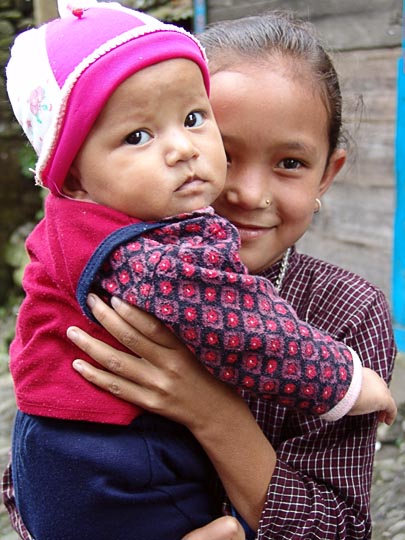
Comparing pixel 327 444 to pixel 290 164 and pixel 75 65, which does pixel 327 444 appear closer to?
pixel 290 164

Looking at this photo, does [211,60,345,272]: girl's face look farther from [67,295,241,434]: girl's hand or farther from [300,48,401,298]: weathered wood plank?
[300,48,401,298]: weathered wood plank

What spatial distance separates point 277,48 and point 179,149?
529 millimetres

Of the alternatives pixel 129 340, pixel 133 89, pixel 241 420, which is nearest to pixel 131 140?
pixel 133 89

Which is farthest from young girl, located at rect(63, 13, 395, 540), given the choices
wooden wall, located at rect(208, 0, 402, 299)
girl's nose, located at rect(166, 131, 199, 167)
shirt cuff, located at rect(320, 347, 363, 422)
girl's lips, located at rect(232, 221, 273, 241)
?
wooden wall, located at rect(208, 0, 402, 299)

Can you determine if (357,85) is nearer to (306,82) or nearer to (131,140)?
(306,82)

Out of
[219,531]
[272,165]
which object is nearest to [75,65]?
[272,165]

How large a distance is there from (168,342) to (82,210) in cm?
32

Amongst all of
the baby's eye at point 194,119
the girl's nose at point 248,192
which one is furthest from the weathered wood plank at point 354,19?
the baby's eye at point 194,119

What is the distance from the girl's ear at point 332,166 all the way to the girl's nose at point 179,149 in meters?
0.63

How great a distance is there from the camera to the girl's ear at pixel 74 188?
152 cm

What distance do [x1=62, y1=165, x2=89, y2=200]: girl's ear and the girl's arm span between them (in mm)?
216

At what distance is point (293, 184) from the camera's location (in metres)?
1.81

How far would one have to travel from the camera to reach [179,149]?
143cm

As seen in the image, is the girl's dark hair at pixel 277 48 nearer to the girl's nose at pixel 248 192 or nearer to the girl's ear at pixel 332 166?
the girl's ear at pixel 332 166
